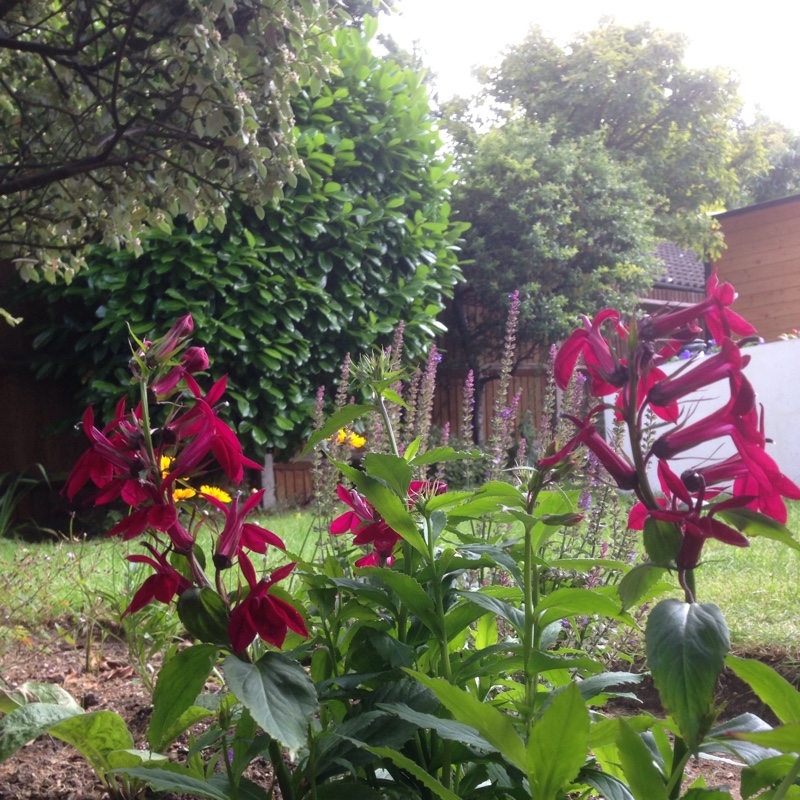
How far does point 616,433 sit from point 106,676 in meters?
1.56

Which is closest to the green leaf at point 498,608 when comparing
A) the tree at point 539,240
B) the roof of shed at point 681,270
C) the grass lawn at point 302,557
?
the grass lawn at point 302,557

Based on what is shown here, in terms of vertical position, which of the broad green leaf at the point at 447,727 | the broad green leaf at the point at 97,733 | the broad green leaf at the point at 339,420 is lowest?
the broad green leaf at the point at 97,733

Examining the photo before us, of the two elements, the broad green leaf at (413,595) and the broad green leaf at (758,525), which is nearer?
the broad green leaf at (758,525)

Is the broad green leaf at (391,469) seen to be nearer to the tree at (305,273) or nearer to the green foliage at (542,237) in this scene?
the tree at (305,273)

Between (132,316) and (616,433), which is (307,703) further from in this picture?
(132,316)

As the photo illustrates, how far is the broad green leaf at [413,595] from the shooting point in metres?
0.92

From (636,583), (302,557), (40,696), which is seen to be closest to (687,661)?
(636,583)

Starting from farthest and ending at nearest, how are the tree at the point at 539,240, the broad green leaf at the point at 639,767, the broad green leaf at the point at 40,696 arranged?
the tree at the point at 539,240
the broad green leaf at the point at 40,696
the broad green leaf at the point at 639,767

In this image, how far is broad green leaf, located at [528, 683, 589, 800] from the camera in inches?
26.5

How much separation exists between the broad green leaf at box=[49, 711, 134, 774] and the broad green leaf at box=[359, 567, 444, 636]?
504 mm

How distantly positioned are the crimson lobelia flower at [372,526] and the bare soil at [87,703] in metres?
0.58

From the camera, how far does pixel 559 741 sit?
26.7 inches

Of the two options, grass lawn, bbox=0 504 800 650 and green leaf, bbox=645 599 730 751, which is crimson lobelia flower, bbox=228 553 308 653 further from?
grass lawn, bbox=0 504 800 650

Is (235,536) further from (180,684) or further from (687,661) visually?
(687,661)
